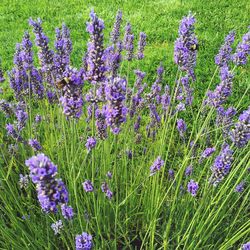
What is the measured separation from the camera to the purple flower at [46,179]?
1107 mm

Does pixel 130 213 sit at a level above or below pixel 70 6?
below

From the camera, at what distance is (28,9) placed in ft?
21.9

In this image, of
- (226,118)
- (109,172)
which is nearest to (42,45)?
(109,172)

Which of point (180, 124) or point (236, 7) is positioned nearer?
point (180, 124)

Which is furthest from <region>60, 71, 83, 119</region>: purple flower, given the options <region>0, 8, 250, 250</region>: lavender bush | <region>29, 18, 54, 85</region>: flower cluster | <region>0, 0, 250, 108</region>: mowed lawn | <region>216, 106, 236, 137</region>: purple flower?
<region>0, 0, 250, 108</region>: mowed lawn

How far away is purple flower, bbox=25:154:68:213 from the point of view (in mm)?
1107

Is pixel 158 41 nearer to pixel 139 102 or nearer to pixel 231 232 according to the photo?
pixel 139 102

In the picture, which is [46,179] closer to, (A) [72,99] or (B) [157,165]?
(A) [72,99]

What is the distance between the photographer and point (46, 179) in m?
1.14

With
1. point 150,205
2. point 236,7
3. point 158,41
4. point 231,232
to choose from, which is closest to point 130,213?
point 150,205

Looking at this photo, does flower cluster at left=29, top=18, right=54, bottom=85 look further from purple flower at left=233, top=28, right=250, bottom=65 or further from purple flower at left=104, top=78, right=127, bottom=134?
purple flower at left=233, top=28, right=250, bottom=65

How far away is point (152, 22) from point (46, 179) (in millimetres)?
5118

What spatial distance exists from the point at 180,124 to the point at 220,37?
3.21 meters

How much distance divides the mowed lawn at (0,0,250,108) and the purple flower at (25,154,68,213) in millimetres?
3209
